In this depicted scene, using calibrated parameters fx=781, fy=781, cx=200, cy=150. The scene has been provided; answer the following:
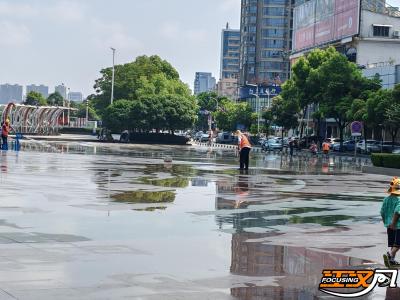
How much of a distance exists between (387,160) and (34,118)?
60.5m

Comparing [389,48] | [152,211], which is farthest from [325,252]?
[389,48]

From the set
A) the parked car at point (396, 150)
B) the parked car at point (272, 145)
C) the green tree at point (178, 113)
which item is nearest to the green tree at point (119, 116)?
the green tree at point (178, 113)

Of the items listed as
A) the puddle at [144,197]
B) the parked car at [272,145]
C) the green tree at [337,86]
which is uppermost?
the green tree at [337,86]

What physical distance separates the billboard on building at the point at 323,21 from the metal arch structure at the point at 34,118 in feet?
114

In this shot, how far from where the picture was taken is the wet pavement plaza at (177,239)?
8.66 metres

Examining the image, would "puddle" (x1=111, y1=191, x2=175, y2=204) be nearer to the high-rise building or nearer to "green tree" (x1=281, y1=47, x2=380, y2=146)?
"green tree" (x1=281, y1=47, x2=380, y2=146)

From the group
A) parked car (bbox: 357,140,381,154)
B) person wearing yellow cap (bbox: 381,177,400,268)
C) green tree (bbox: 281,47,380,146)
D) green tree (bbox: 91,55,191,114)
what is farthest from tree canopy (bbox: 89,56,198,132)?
person wearing yellow cap (bbox: 381,177,400,268)

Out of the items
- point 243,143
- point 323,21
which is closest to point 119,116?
point 323,21

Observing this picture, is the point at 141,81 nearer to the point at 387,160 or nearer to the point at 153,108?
the point at 153,108

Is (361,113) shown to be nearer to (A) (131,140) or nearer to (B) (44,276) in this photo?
(A) (131,140)

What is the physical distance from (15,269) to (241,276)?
267cm

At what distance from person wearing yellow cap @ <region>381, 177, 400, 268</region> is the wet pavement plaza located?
0.92 feet

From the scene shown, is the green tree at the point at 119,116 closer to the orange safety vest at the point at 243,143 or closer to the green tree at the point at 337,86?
the green tree at the point at 337,86

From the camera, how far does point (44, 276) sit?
348 inches
